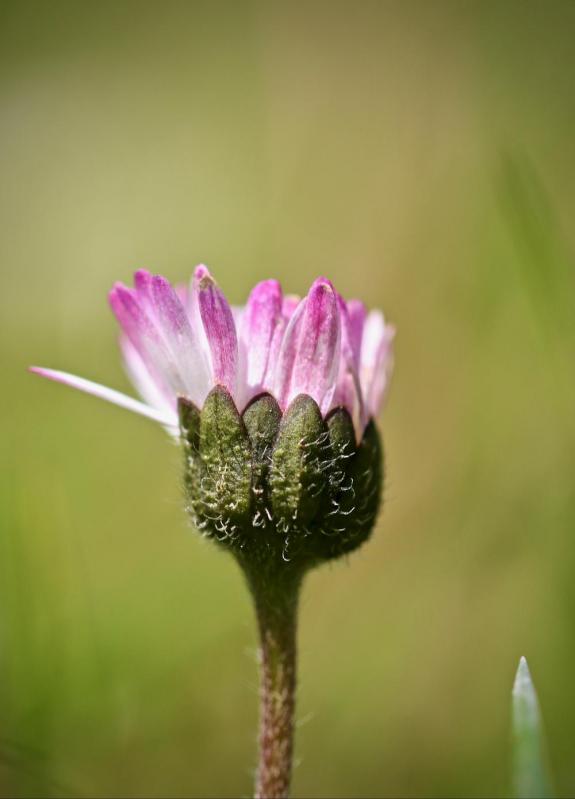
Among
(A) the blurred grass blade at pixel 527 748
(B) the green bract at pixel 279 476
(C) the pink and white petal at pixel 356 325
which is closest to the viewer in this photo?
(A) the blurred grass blade at pixel 527 748

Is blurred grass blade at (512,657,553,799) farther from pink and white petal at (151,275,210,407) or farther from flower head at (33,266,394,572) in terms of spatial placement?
pink and white petal at (151,275,210,407)

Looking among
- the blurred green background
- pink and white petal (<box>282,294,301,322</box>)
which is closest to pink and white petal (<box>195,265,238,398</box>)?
pink and white petal (<box>282,294,301,322</box>)

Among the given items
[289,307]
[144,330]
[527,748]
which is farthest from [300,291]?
[527,748]

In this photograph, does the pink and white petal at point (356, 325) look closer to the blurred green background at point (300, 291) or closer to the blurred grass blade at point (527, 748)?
the blurred grass blade at point (527, 748)

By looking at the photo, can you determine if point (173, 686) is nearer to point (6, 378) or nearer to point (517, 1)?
point (6, 378)

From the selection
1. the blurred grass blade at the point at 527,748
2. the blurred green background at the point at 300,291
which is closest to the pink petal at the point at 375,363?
the blurred grass blade at the point at 527,748

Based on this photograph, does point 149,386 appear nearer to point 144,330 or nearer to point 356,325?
point 144,330
